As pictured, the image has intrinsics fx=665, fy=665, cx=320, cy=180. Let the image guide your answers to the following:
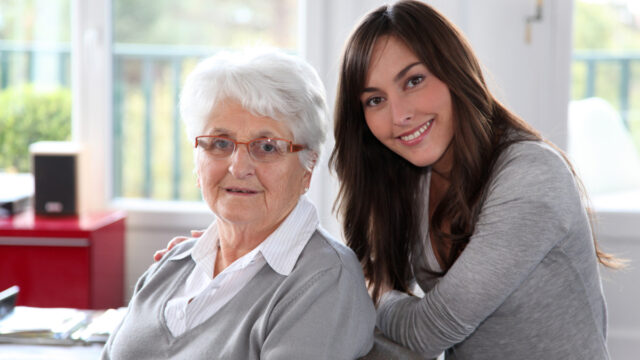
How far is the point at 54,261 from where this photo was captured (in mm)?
2916

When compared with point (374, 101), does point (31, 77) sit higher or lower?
higher

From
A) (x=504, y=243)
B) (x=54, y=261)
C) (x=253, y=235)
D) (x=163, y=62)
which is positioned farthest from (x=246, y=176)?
(x=163, y=62)

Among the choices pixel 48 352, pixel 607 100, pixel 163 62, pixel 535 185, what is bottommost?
pixel 48 352

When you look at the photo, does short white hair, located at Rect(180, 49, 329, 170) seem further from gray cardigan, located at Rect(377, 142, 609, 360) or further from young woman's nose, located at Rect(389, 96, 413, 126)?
gray cardigan, located at Rect(377, 142, 609, 360)

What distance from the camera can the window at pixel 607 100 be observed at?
317 cm

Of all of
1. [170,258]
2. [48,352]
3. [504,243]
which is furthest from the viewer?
[170,258]

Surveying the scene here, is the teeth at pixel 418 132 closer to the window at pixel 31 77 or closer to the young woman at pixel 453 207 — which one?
the young woman at pixel 453 207

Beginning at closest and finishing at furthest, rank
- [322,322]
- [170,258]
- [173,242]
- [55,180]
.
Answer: [322,322]
[170,258]
[173,242]
[55,180]

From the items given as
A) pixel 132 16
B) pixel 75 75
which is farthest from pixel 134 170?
pixel 132 16

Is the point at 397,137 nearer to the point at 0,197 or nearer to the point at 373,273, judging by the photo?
the point at 373,273

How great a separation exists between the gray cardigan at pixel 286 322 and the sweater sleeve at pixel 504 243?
17cm

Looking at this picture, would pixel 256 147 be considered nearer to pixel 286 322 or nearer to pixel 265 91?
pixel 265 91

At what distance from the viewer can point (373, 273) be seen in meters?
1.77

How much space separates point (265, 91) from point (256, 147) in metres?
0.13
